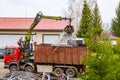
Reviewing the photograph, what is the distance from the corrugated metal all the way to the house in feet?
70.8

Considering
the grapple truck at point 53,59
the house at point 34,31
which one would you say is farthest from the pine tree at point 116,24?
the grapple truck at point 53,59

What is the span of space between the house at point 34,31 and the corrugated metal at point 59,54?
70.8 ft

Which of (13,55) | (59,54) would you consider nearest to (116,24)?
(13,55)

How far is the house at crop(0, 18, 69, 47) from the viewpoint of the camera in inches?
2173

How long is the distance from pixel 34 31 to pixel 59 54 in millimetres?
23095

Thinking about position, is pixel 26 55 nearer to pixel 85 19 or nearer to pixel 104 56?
pixel 85 19

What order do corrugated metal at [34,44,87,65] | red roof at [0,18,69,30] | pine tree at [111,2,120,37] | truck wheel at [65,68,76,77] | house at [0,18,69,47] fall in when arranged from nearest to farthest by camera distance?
corrugated metal at [34,44,87,65] → truck wheel at [65,68,76,77] → house at [0,18,69,47] → red roof at [0,18,69,30] → pine tree at [111,2,120,37]

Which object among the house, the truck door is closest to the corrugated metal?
the truck door

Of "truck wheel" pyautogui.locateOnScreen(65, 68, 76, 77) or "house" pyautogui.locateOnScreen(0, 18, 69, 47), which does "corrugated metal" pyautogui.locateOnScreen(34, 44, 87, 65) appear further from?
"house" pyautogui.locateOnScreen(0, 18, 69, 47)

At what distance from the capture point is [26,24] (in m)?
57.6

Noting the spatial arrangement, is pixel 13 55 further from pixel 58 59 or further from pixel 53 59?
pixel 58 59

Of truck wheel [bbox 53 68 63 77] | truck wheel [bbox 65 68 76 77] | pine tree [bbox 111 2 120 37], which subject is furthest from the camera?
pine tree [bbox 111 2 120 37]

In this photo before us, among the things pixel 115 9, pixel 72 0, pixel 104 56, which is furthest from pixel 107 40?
pixel 72 0

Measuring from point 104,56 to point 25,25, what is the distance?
144ft
